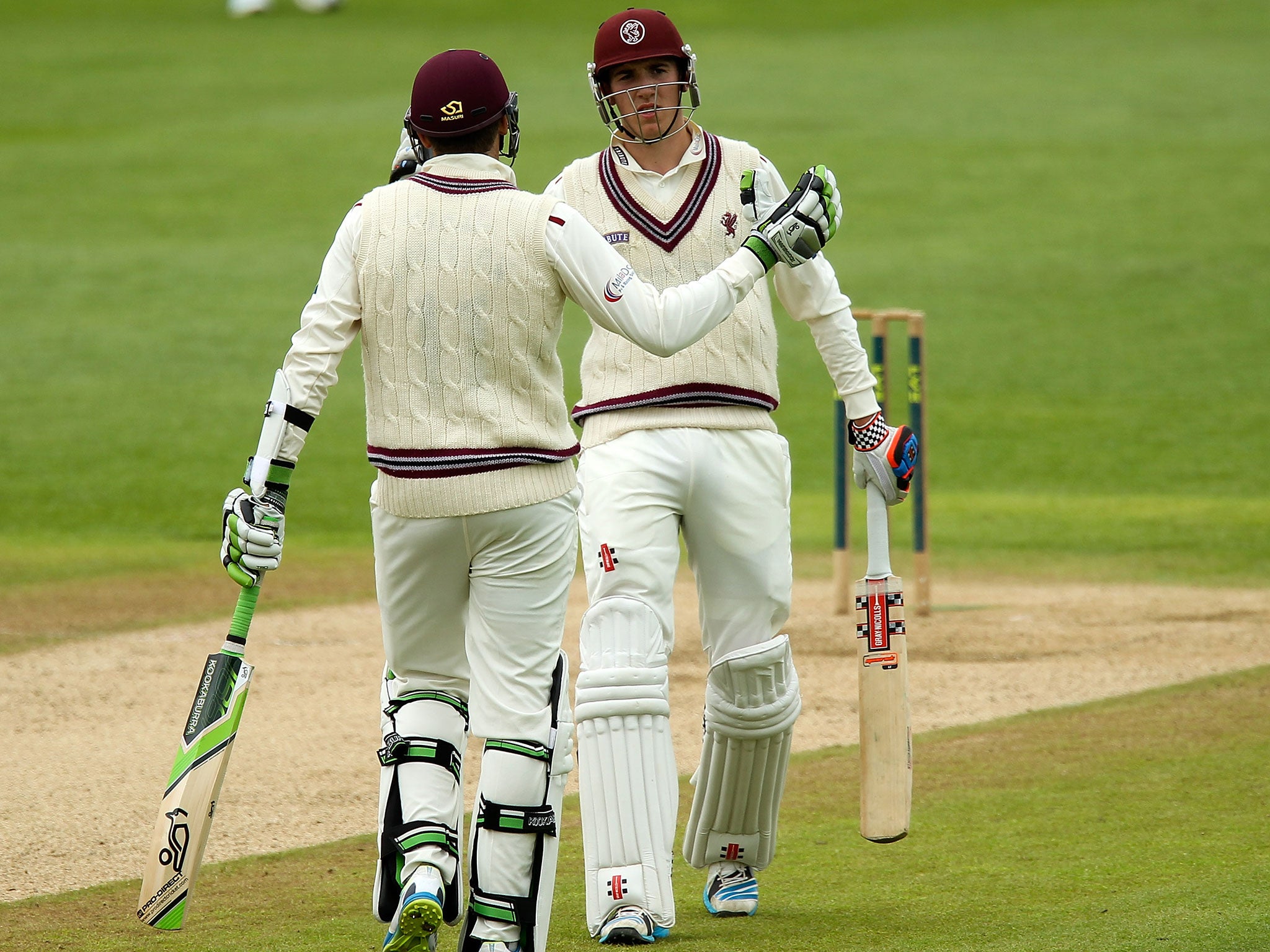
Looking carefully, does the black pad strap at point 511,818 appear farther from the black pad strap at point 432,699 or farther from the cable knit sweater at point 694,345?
the cable knit sweater at point 694,345

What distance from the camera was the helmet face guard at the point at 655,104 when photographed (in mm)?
3791

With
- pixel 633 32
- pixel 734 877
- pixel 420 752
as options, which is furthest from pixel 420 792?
pixel 633 32

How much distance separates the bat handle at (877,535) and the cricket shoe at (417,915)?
3.70 feet

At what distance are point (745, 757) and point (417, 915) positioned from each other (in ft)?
2.98

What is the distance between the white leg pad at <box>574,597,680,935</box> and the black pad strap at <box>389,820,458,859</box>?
1.07 feet

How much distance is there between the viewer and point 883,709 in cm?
364

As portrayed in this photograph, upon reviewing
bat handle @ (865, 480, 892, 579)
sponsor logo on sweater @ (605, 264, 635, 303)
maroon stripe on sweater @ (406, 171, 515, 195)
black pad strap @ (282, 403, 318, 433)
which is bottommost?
bat handle @ (865, 480, 892, 579)

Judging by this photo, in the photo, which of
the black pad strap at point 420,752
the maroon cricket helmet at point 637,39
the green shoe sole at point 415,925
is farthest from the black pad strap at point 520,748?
the maroon cricket helmet at point 637,39

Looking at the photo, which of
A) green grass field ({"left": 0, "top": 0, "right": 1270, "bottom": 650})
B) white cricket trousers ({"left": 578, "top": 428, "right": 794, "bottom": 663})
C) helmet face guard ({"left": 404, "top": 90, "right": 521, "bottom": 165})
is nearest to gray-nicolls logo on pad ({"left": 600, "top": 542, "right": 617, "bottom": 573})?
white cricket trousers ({"left": 578, "top": 428, "right": 794, "bottom": 663})

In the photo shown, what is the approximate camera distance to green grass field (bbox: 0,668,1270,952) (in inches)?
135

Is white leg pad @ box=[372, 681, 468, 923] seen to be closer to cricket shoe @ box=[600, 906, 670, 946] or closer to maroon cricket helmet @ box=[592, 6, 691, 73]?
cricket shoe @ box=[600, 906, 670, 946]

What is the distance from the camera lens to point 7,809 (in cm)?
460

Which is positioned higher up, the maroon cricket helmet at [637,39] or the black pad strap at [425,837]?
the maroon cricket helmet at [637,39]

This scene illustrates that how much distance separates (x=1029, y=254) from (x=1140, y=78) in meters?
8.92
